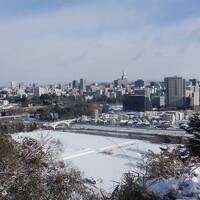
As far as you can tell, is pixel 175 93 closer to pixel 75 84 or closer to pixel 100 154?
pixel 100 154

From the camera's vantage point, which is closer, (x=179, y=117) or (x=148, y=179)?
(x=148, y=179)

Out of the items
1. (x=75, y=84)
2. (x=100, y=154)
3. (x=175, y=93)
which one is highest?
(x=75, y=84)

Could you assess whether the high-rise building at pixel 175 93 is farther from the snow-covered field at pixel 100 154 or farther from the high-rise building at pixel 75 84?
the high-rise building at pixel 75 84

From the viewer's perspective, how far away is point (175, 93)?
125ft

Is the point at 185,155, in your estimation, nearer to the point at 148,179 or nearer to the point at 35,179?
the point at 148,179

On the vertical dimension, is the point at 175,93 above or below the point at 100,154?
above

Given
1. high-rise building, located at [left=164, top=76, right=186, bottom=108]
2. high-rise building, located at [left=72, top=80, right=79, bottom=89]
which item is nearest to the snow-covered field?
high-rise building, located at [left=164, top=76, right=186, bottom=108]

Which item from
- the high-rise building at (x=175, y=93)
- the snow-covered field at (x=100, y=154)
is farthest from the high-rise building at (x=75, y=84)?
the snow-covered field at (x=100, y=154)

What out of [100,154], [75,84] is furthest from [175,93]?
[75,84]

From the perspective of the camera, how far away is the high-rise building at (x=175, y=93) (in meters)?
37.8

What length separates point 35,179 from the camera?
8.55 feet

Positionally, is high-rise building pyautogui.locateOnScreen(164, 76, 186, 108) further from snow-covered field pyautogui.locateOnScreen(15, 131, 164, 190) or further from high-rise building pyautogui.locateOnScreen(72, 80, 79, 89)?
high-rise building pyautogui.locateOnScreen(72, 80, 79, 89)

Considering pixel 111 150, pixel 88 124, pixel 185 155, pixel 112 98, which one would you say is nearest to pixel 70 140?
pixel 111 150

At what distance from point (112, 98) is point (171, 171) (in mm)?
43910
